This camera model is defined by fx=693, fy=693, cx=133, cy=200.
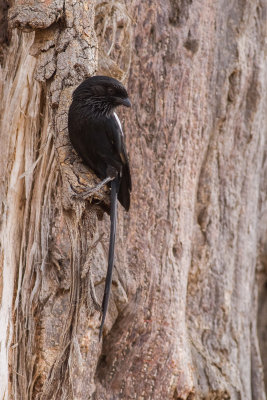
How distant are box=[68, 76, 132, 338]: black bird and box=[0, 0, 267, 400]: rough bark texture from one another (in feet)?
0.17

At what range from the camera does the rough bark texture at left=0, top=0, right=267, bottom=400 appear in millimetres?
2779

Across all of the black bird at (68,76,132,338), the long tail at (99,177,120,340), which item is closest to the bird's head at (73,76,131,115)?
the black bird at (68,76,132,338)

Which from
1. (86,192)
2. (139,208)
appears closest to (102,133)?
(86,192)

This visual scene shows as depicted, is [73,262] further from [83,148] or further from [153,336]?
[153,336]

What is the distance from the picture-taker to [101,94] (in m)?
2.88

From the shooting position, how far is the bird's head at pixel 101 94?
9.13ft

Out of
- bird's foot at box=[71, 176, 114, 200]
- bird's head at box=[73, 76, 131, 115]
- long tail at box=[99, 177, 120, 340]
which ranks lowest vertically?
long tail at box=[99, 177, 120, 340]

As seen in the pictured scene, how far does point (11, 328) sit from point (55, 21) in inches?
54.6

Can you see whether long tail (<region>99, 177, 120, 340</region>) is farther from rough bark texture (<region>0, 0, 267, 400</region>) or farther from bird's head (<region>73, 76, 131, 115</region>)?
bird's head (<region>73, 76, 131, 115</region>)

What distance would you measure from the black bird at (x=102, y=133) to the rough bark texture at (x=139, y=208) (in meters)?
0.05

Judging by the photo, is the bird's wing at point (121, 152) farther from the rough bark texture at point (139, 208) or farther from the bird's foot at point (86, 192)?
the bird's foot at point (86, 192)

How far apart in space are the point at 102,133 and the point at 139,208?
70 cm

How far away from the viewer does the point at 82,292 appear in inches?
107

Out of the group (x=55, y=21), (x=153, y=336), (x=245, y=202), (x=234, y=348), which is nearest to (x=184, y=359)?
Answer: (x=153, y=336)
